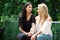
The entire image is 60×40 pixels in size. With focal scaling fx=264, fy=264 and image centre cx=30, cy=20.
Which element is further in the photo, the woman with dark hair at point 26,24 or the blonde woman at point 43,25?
the woman with dark hair at point 26,24

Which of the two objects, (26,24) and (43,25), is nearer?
(43,25)

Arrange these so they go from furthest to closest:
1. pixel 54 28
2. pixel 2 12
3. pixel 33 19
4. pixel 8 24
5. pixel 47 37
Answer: pixel 2 12, pixel 8 24, pixel 54 28, pixel 33 19, pixel 47 37

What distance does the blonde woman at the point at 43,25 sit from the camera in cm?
500

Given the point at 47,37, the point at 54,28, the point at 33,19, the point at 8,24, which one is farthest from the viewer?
the point at 8,24

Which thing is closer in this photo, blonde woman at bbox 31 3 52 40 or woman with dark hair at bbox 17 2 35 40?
blonde woman at bbox 31 3 52 40

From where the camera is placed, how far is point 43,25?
507 centimetres

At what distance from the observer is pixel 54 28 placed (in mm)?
6379

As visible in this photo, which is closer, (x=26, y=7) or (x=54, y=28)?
(x=26, y=7)

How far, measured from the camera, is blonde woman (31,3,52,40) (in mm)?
5000

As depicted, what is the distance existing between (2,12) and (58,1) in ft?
7.19

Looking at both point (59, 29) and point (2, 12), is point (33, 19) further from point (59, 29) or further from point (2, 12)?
point (2, 12)

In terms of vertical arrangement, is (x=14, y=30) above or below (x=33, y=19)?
below

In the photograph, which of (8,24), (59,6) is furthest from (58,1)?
(8,24)

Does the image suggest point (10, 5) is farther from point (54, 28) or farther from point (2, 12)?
point (54, 28)
